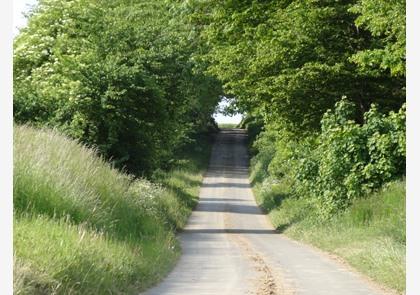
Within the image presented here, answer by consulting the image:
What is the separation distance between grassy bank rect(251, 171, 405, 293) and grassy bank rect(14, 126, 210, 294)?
4.60 m

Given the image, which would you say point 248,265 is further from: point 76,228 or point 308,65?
point 308,65

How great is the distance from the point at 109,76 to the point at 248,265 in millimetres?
13662

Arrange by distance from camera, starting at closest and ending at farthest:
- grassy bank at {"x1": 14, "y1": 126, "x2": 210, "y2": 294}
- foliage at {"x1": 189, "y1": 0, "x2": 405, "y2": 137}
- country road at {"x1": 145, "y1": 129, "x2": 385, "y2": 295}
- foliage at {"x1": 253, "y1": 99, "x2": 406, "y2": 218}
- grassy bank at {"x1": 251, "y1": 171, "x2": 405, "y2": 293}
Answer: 1. grassy bank at {"x1": 14, "y1": 126, "x2": 210, "y2": 294}
2. country road at {"x1": 145, "y1": 129, "x2": 385, "y2": 295}
3. grassy bank at {"x1": 251, "y1": 171, "x2": 405, "y2": 293}
4. foliage at {"x1": 253, "y1": 99, "x2": 406, "y2": 218}
5. foliage at {"x1": 189, "y1": 0, "x2": 405, "y2": 137}

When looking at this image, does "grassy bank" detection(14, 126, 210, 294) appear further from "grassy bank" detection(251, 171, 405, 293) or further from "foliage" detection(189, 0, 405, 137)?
"foliage" detection(189, 0, 405, 137)

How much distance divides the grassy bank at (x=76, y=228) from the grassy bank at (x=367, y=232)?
460cm

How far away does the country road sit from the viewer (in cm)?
1455

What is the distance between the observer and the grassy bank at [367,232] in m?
16.2

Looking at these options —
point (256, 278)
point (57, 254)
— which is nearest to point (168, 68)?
point (256, 278)

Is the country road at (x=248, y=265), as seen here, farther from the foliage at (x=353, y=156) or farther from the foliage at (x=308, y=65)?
the foliage at (x=308, y=65)

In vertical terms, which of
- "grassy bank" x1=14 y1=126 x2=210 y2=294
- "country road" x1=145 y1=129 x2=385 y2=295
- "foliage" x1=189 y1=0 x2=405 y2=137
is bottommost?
"country road" x1=145 y1=129 x2=385 y2=295

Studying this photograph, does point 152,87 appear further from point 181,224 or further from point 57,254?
point 57,254

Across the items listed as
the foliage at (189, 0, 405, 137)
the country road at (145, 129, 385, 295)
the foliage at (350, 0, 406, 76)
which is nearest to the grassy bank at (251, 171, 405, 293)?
the country road at (145, 129, 385, 295)

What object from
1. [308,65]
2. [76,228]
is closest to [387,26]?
[308,65]

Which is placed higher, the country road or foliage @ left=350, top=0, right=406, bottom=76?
foliage @ left=350, top=0, right=406, bottom=76
